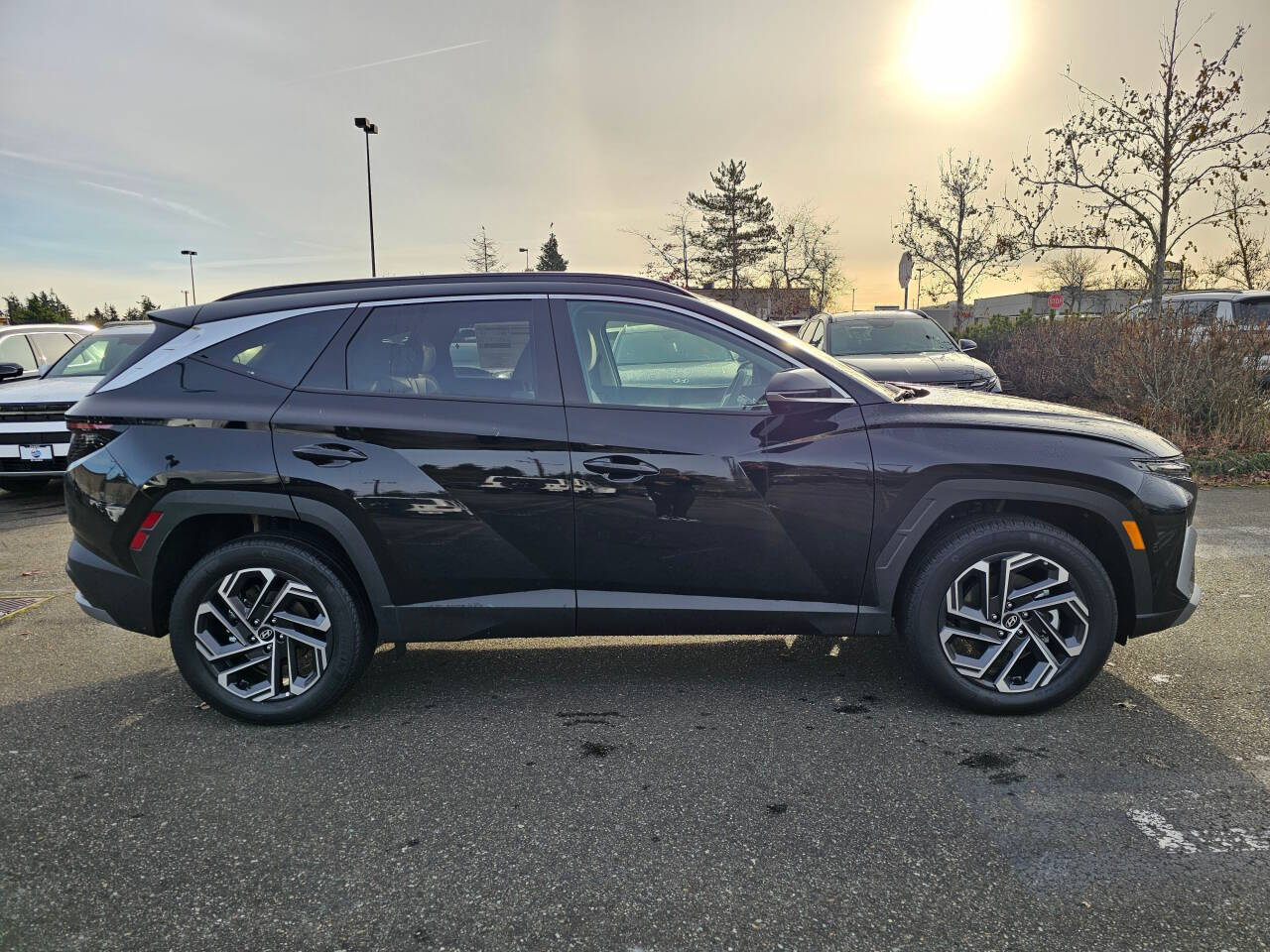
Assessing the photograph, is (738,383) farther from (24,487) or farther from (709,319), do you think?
(24,487)

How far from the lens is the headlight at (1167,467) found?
3.29 metres

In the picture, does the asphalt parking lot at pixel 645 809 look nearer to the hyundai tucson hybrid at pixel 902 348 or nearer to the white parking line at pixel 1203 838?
the white parking line at pixel 1203 838

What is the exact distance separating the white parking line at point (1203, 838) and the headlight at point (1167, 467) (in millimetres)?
1375

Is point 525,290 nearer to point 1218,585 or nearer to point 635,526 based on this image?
point 635,526

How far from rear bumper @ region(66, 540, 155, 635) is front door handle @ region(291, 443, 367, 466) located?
2.90ft

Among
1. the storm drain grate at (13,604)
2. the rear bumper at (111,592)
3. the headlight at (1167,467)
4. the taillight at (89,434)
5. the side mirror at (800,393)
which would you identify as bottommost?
the storm drain grate at (13,604)

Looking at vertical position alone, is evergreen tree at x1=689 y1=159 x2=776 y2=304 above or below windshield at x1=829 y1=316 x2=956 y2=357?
above

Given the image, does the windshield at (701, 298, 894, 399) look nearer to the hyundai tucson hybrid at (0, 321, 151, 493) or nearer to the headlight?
the headlight

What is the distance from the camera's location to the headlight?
129 inches

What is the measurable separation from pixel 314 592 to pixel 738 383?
76.4 inches

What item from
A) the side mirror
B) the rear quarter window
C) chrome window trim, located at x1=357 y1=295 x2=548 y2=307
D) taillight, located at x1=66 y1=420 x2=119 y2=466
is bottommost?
taillight, located at x1=66 y1=420 x2=119 y2=466

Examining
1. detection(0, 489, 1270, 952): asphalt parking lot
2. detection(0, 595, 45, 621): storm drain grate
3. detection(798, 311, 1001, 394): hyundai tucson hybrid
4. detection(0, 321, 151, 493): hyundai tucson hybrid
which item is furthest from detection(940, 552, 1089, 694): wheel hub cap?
detection(0, 321, 151, 493): hyundai tucson hybrid

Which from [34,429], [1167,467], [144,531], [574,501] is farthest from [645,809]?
[34,429]

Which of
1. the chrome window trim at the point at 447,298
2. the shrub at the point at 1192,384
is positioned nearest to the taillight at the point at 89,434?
the chrome window trim at the point at 447,298
